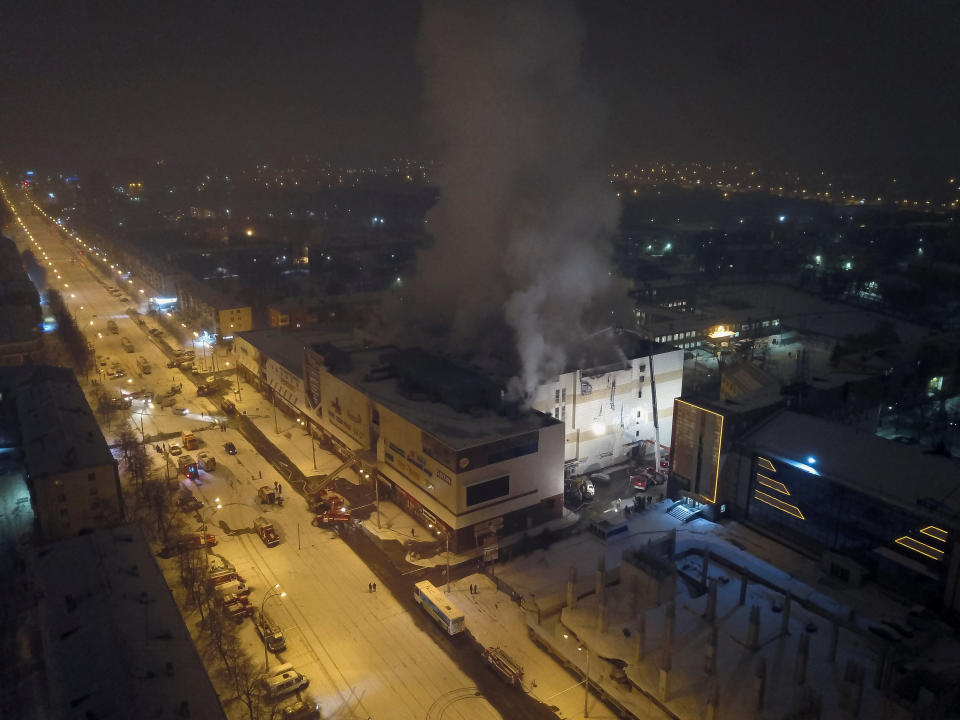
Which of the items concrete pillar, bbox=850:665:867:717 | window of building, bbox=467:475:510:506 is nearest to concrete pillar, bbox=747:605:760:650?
concrete pillar, bbox=850:665:867:717

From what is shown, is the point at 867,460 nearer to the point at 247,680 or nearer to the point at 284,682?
the point at 284,682

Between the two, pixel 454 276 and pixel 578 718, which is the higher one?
pixel 454 276

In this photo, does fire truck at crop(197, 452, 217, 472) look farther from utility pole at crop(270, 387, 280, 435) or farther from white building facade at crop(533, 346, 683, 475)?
white building facade at crop(533, 346, 683, 475)

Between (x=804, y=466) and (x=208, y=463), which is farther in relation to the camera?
(x=208, y=463)

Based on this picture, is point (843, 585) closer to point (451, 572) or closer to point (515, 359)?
point (451, 572)

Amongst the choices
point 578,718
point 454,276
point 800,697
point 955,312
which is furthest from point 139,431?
point 955,312

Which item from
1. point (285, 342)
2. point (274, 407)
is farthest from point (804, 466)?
point (285, 342)
